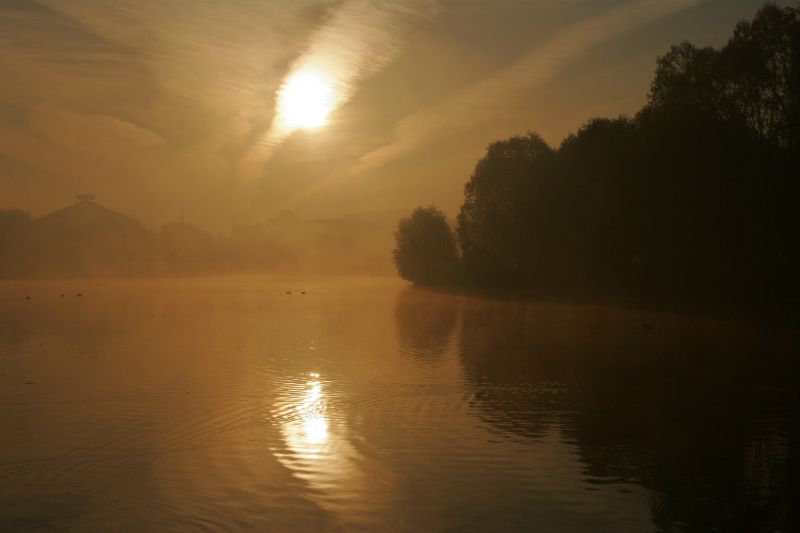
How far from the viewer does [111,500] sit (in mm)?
12531

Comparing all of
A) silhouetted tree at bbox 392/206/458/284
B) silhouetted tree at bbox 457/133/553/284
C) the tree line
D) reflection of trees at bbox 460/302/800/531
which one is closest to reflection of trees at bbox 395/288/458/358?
reflection of trees at bbox 460/302/800/531

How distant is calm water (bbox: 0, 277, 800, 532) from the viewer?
11.9 meters

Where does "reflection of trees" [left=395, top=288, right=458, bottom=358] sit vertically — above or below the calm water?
above

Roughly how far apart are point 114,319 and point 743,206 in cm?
4856

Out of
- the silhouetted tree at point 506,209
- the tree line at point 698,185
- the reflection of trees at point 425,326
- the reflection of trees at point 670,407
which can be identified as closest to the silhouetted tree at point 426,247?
the silhouetted tree at point 506,209

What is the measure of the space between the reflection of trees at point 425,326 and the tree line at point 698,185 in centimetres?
1791

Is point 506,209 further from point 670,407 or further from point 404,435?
point 404,435

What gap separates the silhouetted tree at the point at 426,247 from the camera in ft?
387

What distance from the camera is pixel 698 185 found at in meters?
52.2

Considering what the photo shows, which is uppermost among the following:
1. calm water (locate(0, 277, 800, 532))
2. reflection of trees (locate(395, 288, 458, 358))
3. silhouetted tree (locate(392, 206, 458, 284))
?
silhouetted tree (locate(392, 206, 458, 284))

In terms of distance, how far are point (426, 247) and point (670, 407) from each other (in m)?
100

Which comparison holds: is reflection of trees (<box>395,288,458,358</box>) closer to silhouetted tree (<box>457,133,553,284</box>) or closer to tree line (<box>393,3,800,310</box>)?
tree line (<box>393,3,800,310</box>)

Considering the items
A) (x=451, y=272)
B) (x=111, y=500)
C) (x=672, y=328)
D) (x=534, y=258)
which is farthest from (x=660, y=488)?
(x=451, y=272)

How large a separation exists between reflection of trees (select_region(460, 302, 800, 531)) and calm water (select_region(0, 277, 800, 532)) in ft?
0.25
